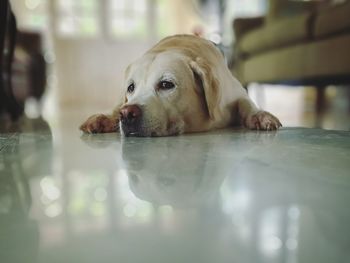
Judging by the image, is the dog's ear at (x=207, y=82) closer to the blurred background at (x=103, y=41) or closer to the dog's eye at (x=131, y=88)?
the dog's eye at (x=131, y=88)

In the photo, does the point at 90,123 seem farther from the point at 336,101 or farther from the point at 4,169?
the point at 336,101

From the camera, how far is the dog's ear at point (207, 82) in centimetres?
147

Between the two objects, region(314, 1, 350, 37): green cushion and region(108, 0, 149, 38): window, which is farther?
region(108, 0, 149, 38): window

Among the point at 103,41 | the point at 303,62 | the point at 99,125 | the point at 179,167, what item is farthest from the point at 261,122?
the point at 103,41

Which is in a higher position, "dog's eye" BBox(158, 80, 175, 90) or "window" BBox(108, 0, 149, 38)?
"window" BBox(108, 0, 149, 38)

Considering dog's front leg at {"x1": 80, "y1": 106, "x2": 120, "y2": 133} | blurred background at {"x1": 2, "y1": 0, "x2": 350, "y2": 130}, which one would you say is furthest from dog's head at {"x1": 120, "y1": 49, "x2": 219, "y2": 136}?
blurred background at {"x1": 2, "y1": 0, "x2": 350, "y2": 130}

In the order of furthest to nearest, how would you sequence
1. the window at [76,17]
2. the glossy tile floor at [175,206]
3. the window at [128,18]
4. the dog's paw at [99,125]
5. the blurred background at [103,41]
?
the window at [128,18]
the window at [76,17]
the blurred background at [103,41]
the dog's paw at [99,125]
the glossy tile floor at [175,206]

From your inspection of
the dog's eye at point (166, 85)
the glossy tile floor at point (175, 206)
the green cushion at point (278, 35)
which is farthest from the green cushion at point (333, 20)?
the glossy tile floor at point (175, 206)

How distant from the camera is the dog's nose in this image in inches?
52.2

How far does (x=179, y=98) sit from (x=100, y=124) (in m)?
0.33

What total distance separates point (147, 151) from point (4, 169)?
1.16ft

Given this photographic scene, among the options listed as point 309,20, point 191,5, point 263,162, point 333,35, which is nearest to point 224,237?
point 263,162

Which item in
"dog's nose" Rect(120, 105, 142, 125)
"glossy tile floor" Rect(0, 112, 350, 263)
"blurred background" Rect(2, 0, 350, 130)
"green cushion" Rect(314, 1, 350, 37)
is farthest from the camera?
"blurred background" Rect(2, 0, 350, 130)

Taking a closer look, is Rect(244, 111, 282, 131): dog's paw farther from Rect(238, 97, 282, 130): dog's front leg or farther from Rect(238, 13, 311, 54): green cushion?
Rect(238, 13, 311, 54): green cushion
